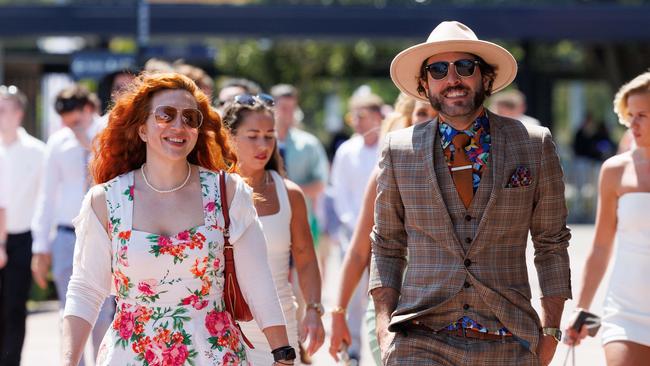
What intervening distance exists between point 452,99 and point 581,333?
174cm

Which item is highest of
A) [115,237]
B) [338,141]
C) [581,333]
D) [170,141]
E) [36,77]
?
[36,77]

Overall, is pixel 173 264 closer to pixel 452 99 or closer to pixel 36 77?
pixel 452 99

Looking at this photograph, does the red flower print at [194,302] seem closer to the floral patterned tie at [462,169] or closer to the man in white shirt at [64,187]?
the floral patterned tie at [462,169]

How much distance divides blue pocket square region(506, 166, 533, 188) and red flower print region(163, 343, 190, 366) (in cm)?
139

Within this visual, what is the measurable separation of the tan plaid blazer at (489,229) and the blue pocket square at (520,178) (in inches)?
0.6

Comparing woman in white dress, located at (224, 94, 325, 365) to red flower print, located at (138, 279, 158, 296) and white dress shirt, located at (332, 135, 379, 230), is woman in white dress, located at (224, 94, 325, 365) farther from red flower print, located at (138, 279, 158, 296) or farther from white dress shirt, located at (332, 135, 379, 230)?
white dress shirt, located at (332, 135, 379, 230)

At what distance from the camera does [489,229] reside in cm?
494

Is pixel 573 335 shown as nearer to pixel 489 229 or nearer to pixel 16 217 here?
pixel 489 229

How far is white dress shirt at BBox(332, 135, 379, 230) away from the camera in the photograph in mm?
11148

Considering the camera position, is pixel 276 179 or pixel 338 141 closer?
pixel 276 179

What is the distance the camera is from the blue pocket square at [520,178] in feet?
16.3

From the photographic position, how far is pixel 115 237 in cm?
482

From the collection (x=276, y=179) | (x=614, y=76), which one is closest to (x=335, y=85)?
(x=614, y=76)

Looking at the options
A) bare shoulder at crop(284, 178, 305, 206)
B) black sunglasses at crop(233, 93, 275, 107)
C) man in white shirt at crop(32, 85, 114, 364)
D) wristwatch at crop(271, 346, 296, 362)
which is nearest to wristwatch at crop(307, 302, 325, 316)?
bare shoulder at crop(284, 178, 305, 206)
